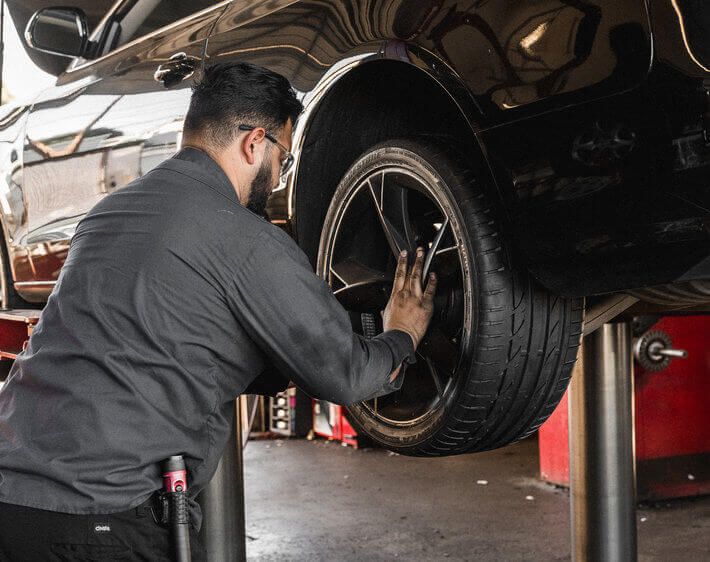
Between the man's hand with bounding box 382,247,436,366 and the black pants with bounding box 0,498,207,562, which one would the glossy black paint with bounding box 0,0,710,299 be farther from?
the black pants with bounding box 0,498,207,562

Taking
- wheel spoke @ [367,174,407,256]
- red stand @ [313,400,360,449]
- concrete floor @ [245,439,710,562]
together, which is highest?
wheel spoke @ [367,174,407,256]

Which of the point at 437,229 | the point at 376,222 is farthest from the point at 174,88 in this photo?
the point at 437,229

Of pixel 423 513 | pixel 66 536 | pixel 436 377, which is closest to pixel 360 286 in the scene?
pixel 436 377

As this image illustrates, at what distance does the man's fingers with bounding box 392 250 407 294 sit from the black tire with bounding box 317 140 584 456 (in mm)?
69

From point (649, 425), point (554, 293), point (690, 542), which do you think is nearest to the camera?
point (554, 293)

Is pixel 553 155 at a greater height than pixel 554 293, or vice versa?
pixel 553 155

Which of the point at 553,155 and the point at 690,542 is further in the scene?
the point at 690,542

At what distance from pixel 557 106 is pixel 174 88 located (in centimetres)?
101

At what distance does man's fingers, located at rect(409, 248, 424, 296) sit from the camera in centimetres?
152

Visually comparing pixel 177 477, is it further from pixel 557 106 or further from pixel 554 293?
pixel 557 106

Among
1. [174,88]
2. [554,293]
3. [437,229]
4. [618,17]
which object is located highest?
[174,88]

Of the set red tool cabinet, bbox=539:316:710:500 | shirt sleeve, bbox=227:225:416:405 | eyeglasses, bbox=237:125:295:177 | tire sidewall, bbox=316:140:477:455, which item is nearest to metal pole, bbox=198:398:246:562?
tire sidewall, bbox=316:140:477:455

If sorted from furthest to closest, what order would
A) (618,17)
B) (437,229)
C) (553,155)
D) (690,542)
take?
(690,542) < (437,229) < (553,155) < (618,17)

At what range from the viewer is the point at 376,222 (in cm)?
170
